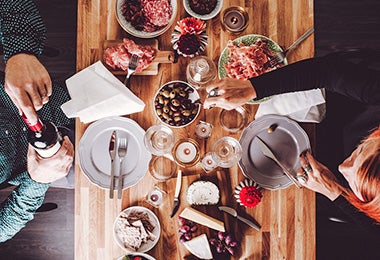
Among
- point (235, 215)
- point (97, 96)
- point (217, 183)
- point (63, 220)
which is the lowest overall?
point (63, 220)

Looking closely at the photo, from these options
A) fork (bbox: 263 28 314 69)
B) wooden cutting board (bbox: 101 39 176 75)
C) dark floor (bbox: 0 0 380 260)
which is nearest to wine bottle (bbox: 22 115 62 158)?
wooden cutting board (bbox: 101 39 176 75)

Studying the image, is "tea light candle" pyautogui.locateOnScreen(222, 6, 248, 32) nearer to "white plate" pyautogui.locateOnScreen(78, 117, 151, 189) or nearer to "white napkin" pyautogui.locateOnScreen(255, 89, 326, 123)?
"white napkin" pyautogui.locateOnScreen(255, 89, 326, 123)

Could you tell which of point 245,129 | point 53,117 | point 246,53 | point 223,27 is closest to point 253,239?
point 245,129

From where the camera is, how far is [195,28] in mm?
1604

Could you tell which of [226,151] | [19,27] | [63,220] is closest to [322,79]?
[226,151]

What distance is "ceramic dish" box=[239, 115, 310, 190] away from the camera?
1.62m

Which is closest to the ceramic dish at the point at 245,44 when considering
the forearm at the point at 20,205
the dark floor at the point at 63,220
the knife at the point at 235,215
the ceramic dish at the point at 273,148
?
the ceramic dish at the point at 273,148

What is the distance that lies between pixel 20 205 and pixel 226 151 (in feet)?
2.82

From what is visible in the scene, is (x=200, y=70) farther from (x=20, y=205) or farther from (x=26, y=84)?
(x=20, y=205)

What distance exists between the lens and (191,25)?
62.9 inches

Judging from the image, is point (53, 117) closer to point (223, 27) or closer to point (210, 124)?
point (210, 124)

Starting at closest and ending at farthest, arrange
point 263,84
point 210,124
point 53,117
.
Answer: point 263,84, point 210,124, point 53,117

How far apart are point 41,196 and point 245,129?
877 millimetres

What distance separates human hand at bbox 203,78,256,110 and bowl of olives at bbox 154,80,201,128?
0.09 meters
